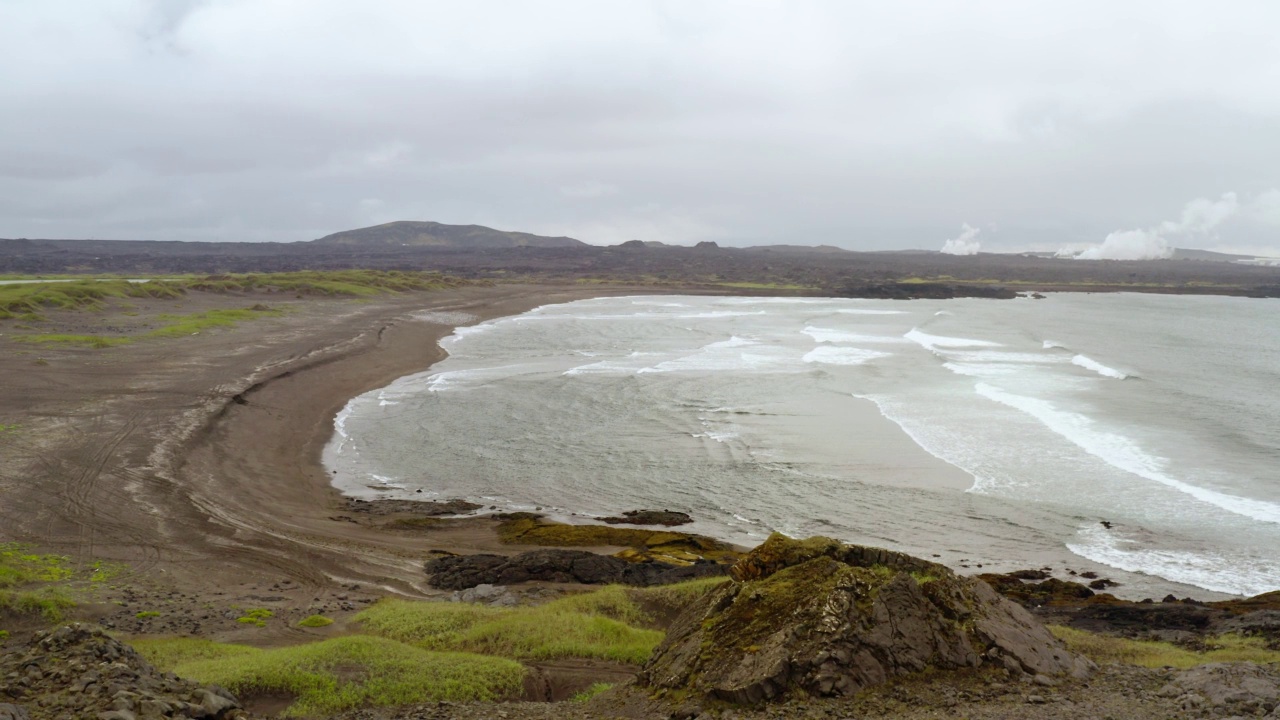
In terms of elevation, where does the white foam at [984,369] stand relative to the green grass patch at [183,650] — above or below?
above

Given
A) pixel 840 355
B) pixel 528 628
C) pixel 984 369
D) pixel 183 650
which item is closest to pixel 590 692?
pixel 528 628

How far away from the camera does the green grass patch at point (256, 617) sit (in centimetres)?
1295

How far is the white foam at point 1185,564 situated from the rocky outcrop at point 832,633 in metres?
9.66

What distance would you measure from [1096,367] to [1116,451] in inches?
859

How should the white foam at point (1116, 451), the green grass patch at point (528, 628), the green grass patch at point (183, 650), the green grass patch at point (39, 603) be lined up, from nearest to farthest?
the green grass patch at point (183, 650)
the green grass patch at point (528, 628)
the green grass patch at point (39, 603)
the white foam at point (1116, 451)

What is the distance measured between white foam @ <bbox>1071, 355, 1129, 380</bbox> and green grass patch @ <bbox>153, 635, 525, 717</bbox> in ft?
135

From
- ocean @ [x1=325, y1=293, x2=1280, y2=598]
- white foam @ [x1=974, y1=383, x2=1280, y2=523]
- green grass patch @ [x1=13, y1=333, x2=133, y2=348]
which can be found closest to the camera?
ocean @ [x1=325, y1=293, x2=1280, y2=598]

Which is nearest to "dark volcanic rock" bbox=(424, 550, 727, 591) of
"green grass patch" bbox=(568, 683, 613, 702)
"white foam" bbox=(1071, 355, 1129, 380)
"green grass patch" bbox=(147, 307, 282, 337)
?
"green grass patch" bbox=(568, 683, 613, 702)

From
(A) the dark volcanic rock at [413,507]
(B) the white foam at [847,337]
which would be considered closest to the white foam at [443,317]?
(B) the white foam at [847,337]

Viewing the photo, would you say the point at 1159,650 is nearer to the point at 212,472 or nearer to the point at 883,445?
the point at 883,445

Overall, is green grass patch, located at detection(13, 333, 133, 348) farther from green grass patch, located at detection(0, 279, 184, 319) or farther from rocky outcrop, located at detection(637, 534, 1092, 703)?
rocky outcrop, located at detection(637, 534, 1092, 703)

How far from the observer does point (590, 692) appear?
33.0 feet

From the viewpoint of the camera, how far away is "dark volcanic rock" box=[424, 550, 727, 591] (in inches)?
615

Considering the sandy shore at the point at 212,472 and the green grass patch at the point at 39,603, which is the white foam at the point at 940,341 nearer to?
the sandy shore at the point at 212,472
